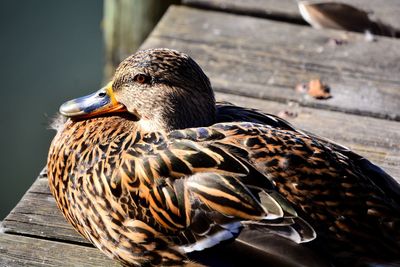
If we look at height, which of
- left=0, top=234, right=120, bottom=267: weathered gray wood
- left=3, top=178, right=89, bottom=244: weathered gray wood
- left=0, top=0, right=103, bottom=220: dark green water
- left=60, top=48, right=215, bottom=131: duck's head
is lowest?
left=0, top=0, right=103, bottom=220: dark green water

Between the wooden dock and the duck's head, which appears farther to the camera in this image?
the wooden dock

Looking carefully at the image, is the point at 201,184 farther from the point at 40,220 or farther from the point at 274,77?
the point at 274,77

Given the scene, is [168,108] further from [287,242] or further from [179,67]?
[287,242]

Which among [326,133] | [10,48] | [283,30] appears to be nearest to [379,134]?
[326,133]

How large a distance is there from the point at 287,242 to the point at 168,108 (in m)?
0.75

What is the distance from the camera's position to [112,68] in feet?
20.0

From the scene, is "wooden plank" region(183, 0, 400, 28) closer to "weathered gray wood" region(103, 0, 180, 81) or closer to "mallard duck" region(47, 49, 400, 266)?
"weathered gray wood" region(103, 0, 180, 81)

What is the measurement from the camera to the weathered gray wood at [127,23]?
5590mm

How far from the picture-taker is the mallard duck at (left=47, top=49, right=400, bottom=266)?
2.79m

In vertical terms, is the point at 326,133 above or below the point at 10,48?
above

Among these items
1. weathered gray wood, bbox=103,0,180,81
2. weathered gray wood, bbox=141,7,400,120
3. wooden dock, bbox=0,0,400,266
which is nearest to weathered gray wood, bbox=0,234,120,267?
wooden dock, bbox=0,0,400,266

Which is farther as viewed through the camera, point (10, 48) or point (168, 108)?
point (10, 48)

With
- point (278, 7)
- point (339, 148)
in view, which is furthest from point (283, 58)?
point (339, 148)

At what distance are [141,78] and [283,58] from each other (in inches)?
62.3
